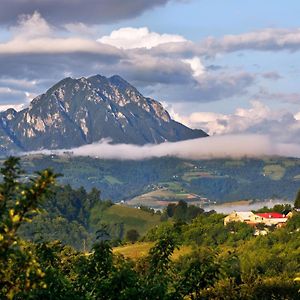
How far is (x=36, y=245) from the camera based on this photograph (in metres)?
28.7

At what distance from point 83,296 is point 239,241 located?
17436 cm

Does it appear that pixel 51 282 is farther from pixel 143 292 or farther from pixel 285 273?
pixel 285 273

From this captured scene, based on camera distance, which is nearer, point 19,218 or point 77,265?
point 19,218

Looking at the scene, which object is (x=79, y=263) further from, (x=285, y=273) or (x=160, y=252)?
(x=285, y=273)

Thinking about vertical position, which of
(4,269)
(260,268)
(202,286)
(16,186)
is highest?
(16,186)

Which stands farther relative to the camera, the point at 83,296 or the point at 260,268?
the point at 260,268

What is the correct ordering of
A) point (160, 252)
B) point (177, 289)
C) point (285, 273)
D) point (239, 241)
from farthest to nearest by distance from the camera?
point (239, 241)
point (285, 273)
point (160, 252)
point (177, 289)

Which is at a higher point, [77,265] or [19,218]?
[19,218]

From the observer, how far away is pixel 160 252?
28375 millimetres

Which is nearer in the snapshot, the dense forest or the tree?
the tree

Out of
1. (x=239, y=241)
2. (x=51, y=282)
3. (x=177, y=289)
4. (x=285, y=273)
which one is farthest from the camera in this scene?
(x=239, y=241)

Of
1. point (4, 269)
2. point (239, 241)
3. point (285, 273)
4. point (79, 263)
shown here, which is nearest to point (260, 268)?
point (285, 273)

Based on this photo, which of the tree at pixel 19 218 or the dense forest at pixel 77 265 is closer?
the tree at pixel 19 218

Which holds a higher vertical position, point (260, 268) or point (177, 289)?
point (177, 289)
